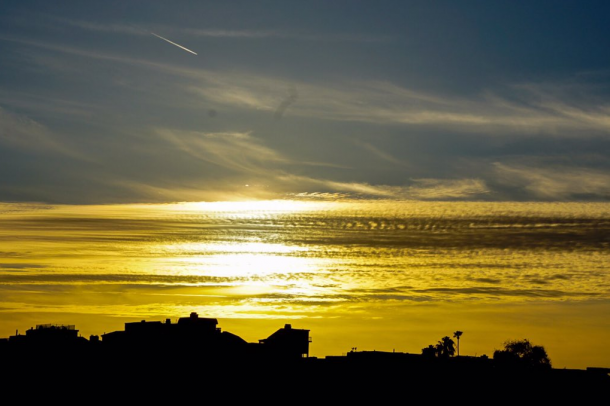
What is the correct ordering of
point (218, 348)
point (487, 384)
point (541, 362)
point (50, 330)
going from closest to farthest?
point (487, 384)
point (218, 348)
point (50, 330)
point (541, 362)

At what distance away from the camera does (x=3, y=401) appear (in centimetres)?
8962

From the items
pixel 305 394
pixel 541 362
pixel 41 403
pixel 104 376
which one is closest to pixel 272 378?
pixel 305 394

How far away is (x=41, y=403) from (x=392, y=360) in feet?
161

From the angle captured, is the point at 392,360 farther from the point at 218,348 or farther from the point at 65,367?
the point at 65,367

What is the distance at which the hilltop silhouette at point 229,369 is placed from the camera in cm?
9531

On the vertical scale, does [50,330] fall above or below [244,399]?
above

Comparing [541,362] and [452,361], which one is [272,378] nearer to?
[452,361]

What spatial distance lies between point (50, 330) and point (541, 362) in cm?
9580

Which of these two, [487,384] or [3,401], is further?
[487,384]

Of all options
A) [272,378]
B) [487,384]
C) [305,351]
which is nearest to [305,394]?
[272,378]

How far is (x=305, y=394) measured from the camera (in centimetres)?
9325

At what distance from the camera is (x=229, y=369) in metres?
102

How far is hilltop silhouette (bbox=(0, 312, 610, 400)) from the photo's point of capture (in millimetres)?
95312

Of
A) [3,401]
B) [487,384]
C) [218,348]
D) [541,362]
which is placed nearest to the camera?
[3,401]
